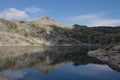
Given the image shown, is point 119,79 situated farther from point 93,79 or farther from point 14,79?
point 14,79

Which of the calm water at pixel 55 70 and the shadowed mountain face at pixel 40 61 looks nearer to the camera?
the calm water at pixel 55 70

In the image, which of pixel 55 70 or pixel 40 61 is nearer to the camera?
pixel 55 70

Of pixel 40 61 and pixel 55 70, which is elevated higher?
pixel 55 70

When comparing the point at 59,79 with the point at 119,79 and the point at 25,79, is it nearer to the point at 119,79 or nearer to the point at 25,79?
the point at 25,79

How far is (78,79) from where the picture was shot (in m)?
45.3

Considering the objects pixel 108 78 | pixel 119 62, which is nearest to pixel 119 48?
pixel 119 62

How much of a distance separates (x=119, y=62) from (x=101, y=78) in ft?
75.9

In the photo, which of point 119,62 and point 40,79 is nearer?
point 40,79

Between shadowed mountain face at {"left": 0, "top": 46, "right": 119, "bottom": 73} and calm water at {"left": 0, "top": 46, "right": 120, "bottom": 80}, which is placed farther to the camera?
shadowed mountain face at {"left": 0, "top": 46, "right": 119, "bottom": 73}

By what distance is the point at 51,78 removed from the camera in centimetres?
4581

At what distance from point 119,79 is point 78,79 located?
8.29m

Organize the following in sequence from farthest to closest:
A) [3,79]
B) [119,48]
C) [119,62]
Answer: [119,48]
[119,62]
[3,79]

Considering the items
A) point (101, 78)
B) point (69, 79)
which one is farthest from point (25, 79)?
point (101, 78)

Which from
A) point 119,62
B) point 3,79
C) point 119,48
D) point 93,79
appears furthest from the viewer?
point 119,48
